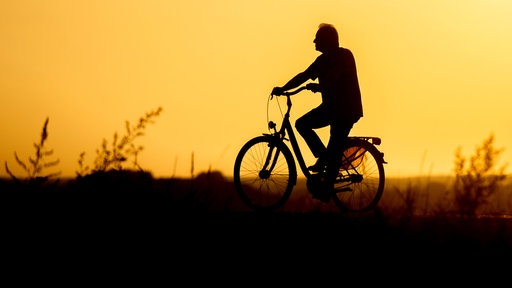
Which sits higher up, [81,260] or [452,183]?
[452,183]

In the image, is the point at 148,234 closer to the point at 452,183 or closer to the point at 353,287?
the point at 353,287

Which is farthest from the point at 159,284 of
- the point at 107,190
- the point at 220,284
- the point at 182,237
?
the point at 107,190

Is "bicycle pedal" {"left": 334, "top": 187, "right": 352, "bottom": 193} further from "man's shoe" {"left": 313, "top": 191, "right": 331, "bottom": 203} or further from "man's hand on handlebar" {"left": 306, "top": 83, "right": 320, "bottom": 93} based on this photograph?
"man's hand on handlebar" {"left": 306, "top": 83, "right": 320, "bottom": 93}

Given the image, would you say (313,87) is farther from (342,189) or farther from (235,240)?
(235,240)

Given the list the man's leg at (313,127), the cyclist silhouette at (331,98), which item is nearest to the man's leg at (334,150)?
the cyclist silhouette at (331,98)

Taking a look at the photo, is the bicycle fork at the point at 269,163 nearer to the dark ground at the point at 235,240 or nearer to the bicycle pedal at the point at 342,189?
the bicycle pedal at the point at 342,189

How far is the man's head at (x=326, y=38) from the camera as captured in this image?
10078 mm

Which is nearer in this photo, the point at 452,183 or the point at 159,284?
the point at 159,284

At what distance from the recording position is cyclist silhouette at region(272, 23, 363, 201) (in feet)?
33.1

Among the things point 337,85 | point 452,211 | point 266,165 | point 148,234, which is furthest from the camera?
point 266,165

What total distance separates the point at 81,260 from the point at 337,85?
14.9 feet

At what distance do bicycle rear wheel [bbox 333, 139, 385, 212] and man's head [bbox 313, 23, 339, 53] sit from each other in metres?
1.27

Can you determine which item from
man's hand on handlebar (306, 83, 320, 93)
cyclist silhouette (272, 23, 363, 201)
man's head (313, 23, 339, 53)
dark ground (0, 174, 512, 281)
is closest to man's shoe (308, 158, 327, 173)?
cyclist silhouette (272, 23, 363, 201)

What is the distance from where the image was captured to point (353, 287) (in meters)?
6.21
